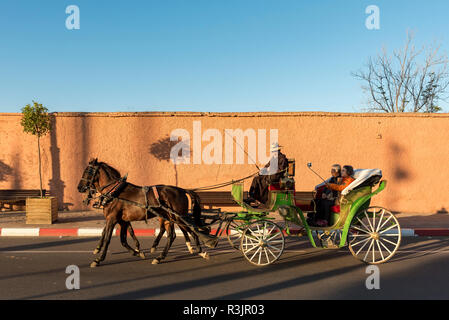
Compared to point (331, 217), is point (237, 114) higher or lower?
higher

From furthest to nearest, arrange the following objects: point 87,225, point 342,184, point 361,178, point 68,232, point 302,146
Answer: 1. point 302,146
2. point 87,225
3. point 68,232
4. point 342,184
5. point 361,178

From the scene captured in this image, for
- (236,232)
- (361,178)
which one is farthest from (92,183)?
(361,178)

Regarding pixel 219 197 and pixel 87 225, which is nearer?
pixel 87 225

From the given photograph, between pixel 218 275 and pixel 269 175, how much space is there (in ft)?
6.59

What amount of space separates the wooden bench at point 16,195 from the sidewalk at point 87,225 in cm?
45

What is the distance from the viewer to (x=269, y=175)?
20.5ft

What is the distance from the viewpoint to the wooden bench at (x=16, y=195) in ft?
38.6

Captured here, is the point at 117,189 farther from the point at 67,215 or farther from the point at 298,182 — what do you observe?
the point at 298,182

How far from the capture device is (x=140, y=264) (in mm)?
5957

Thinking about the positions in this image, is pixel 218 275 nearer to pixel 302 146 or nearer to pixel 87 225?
pixel 87 225

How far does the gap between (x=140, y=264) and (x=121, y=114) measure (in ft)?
25.5

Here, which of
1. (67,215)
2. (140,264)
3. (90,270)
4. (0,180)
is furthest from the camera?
(0,180)

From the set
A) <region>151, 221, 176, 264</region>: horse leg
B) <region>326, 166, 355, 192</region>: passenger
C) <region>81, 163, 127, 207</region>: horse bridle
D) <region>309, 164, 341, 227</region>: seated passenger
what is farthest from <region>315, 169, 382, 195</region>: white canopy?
<region>81, 163, 127, 207</region>: horse bridle
